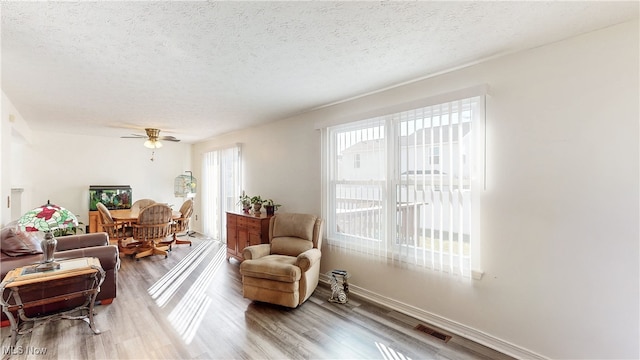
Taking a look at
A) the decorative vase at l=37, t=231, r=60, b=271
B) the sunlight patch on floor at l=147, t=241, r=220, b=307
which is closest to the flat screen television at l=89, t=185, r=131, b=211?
the sunlight patch on floor at l=147, t=241, r=220, b=307

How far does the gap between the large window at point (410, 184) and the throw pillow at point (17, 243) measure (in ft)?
10.8

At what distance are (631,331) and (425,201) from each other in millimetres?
1574

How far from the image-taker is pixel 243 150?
18.7 ft

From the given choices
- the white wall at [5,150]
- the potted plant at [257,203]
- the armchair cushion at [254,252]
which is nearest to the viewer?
the white wall at [5,150]

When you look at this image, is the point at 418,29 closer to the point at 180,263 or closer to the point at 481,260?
the point at 481,260

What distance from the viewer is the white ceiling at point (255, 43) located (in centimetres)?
169

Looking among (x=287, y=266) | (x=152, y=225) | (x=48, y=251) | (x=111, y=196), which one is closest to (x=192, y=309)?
(x=287, y=266)

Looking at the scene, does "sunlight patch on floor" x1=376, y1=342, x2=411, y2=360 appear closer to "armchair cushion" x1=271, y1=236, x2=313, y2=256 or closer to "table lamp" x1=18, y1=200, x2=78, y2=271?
"armchair cushion" x1=271, y1=236, x2=313, y2=256

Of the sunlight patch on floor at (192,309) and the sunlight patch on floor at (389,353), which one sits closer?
the sunlight patch on floor at (389,353)

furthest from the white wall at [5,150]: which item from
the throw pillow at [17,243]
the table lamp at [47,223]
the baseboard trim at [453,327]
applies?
the baseboard trim at [453,327]

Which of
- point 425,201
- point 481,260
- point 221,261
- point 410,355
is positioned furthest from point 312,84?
point 221,261

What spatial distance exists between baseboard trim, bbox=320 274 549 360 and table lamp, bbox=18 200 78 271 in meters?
3.10

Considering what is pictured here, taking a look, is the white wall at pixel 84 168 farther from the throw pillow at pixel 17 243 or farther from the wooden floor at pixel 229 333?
the wooden floor at pixel 229 333

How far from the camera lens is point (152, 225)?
495 cm
